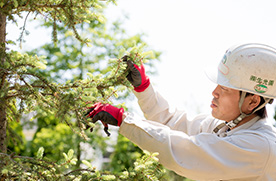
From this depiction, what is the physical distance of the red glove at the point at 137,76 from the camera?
10.2 ft

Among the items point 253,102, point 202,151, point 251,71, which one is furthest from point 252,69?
point 202,151

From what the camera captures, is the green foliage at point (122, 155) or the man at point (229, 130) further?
the green foliage at point (122, 155)

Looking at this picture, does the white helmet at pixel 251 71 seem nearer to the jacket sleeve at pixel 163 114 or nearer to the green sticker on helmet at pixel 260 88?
the green sticker on helmet at pixel 260 88

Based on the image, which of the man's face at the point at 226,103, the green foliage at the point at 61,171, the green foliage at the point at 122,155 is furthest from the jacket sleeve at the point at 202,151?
the green foliage at the point at 122,155

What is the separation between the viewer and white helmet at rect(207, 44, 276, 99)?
285 centimetres

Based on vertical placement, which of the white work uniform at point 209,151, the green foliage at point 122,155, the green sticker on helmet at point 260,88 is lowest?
the green foliage at point 122,155

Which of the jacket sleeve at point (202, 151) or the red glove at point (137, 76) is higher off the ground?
the red glove at point (137, 76)

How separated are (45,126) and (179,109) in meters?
7.84

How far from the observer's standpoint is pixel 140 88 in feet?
11.2

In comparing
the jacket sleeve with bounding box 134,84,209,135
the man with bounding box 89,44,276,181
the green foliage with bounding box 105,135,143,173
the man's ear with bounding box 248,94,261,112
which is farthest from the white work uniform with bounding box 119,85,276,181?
the green foliage with bounding box 105,135,143,173

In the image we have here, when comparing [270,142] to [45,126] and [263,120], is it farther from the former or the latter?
[45,126]

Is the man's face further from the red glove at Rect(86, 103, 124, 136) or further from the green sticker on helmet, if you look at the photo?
the red glove at Rect(86, 103, 124, 136)

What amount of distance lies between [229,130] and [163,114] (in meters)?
0.70

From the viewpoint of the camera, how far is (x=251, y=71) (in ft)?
9.44
